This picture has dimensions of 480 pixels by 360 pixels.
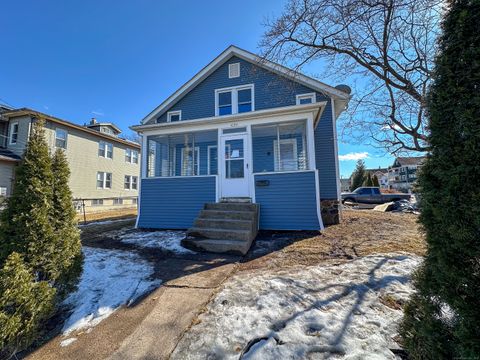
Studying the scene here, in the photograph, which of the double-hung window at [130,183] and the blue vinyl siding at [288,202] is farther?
the double-hung window at [130,183]

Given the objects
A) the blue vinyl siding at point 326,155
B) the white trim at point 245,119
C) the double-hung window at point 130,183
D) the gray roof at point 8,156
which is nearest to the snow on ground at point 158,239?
the white trim at point 245,119

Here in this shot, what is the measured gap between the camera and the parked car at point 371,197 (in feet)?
53.9

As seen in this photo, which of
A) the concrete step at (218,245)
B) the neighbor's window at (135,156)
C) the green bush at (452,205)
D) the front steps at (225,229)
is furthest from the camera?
the neighbor's window at (135,156)

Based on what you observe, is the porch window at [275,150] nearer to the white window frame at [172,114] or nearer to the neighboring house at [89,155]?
the white window frame at [172,114]

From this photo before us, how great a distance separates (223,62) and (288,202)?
25.9ft

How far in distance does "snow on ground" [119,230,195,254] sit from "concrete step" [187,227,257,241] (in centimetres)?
52

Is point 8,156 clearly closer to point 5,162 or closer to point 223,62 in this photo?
point 5,162

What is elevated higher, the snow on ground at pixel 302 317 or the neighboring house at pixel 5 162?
the neighboring house at pixel 5 162

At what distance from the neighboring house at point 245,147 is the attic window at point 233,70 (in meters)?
0.05

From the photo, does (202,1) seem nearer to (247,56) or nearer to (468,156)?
(247,56)

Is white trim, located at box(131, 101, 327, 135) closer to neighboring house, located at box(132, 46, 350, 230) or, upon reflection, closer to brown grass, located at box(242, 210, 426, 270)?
neighboring house, located at box(132, 46, 350, 230)

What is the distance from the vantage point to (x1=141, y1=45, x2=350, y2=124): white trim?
9.12m

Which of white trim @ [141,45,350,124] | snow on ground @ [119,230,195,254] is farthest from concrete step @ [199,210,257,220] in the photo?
white trim @ [141,45,350,124]

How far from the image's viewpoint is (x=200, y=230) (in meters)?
5.54
